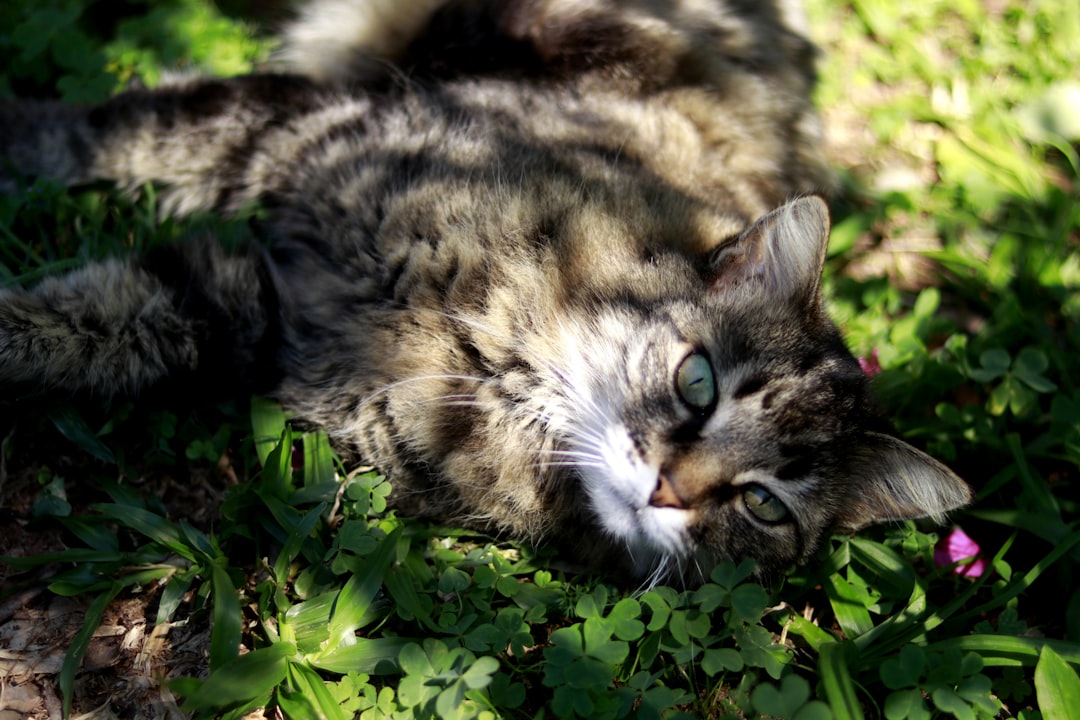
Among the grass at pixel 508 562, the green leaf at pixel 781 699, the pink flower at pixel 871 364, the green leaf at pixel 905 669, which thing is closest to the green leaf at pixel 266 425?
the grass at pixel 508 562

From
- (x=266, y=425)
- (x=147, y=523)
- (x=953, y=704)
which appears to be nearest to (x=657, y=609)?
(x=953, y=704)

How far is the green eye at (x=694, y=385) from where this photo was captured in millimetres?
1923

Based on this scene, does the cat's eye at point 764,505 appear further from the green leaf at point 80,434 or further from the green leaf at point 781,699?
the green leaf at point 80,434

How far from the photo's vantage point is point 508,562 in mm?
2160

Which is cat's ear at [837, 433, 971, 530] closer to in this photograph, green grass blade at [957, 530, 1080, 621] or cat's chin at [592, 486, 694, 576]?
green grass blade at [957, 530, 1080, 621]

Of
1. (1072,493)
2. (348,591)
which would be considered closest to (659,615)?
(348,591)

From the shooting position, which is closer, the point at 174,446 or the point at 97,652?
the point at 97,652

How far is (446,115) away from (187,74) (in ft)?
3.64

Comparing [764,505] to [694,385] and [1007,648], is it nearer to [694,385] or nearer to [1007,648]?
[694,385]

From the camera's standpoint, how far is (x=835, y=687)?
5.82ft

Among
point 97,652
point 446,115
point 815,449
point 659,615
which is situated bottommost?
point 97,652

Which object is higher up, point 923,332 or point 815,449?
point 815,449

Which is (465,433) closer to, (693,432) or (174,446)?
(693,432)

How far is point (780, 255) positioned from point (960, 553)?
104 cm
